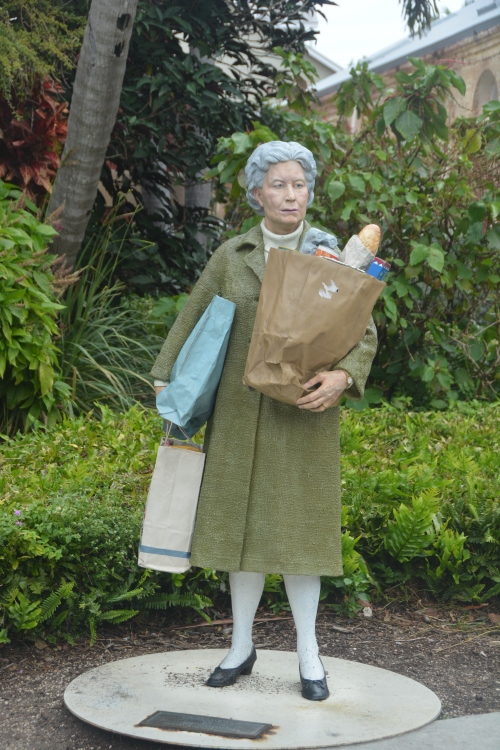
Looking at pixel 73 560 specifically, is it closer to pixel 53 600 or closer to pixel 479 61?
pixel 53 600

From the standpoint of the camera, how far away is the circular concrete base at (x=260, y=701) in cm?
295

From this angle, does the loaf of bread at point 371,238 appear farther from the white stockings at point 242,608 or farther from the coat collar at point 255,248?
the white stockings at point 242,608

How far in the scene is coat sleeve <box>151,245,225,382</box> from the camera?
3314mm

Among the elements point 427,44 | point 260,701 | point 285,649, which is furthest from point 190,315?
point 427,44

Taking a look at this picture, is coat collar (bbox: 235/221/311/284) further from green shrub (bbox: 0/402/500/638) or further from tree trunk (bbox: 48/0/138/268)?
tree trunk (bbox: 48/0/138/268)

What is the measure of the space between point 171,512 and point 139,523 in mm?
893

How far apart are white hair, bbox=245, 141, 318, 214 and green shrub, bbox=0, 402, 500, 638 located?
1600 millimetres

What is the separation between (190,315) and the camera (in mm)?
3352

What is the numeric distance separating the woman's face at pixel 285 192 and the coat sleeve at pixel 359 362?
461 millimetres

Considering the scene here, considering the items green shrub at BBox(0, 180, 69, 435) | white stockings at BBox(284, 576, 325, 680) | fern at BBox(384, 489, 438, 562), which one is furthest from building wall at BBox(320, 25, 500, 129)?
white stockings at BBox(284, 576, 325, 680)

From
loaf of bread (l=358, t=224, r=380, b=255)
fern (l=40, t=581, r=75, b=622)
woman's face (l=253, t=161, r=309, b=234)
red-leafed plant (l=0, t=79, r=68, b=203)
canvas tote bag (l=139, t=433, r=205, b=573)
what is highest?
red-leafed plant (l=0, t=79, r=68, b=203)

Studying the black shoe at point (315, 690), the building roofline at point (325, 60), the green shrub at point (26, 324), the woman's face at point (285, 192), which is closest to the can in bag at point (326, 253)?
the woman's face at point (285, 192)

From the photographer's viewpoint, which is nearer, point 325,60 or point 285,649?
point 285,649

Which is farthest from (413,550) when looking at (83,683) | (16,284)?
(16,284)
